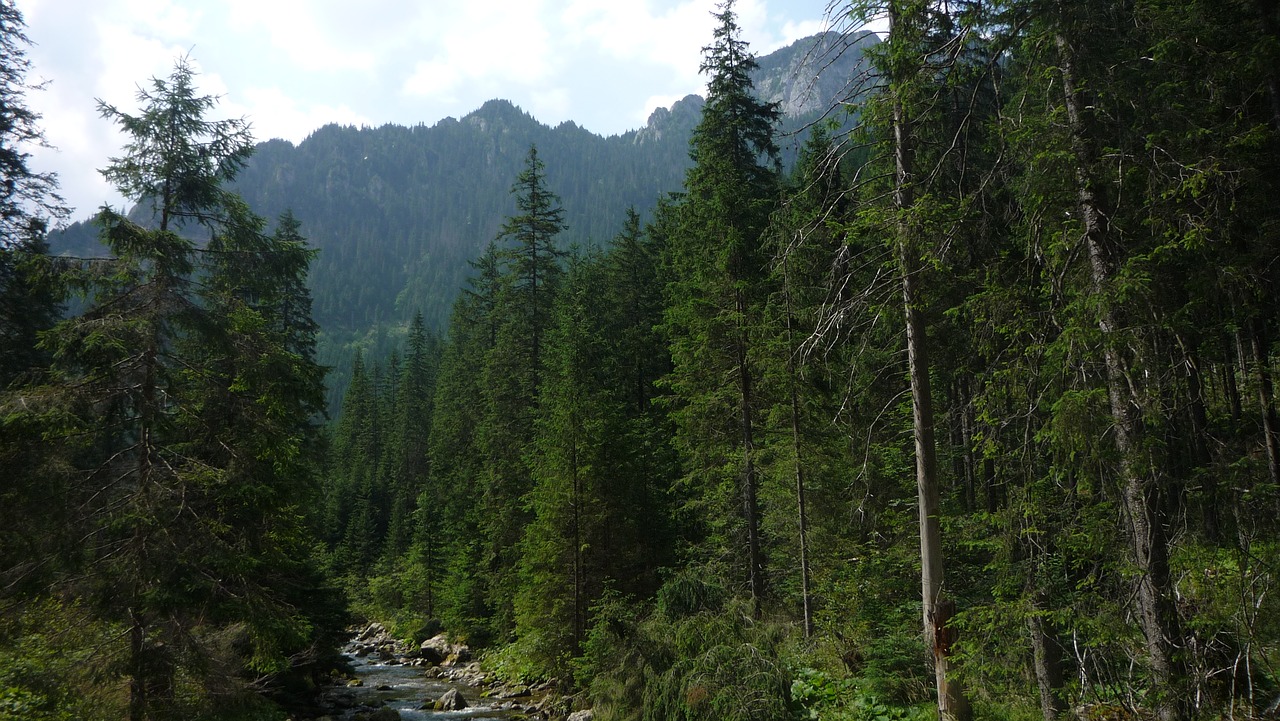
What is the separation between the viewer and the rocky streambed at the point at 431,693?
Result: 1811cm

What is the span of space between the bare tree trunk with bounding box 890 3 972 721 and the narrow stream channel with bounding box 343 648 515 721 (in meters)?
13.9

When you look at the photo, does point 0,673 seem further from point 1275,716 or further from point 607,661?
point 1275,716

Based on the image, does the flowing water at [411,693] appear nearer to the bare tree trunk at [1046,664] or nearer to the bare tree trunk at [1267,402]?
the bare tree trunk at [1046,664]

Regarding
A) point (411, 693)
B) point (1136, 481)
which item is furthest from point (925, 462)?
point (411, 693)

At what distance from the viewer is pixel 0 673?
8969mm

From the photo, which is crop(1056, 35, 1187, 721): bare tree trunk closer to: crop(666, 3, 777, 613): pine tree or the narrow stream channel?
crop(666, 3, 777, 613): pine tree

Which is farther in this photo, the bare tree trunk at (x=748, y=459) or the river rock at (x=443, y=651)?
the river rock at (x=443, y=651)


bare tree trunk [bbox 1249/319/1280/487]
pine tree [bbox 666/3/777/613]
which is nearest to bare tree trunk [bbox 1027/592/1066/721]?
bare tree trunk [bbox 1249/319/1280/487]

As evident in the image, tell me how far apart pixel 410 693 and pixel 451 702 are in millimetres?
3307

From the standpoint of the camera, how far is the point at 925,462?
764cm

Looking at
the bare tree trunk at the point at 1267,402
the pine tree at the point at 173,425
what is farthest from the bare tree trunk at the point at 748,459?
the pine tree at the point at 173,425

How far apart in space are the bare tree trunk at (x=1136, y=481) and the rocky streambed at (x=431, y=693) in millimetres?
12023

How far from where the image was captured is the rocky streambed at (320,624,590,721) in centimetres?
1811

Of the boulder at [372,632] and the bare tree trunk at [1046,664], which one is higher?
the bare tree trunk at [1046,664]
